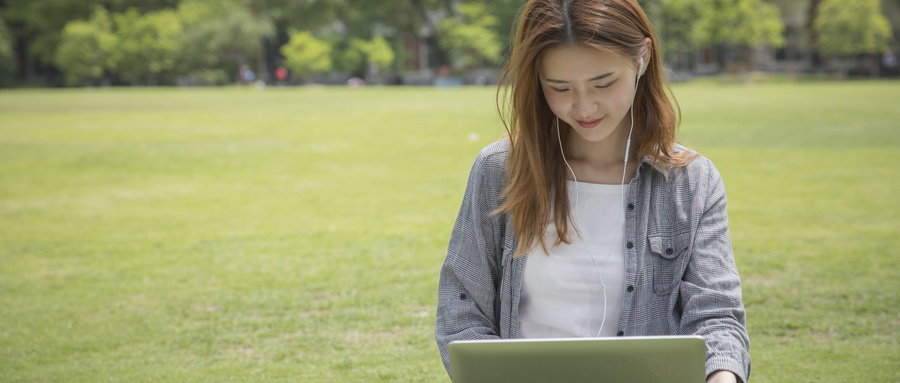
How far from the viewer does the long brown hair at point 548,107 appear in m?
1.78

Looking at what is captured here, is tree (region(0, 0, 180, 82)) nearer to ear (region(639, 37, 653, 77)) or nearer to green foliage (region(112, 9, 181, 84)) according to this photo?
green foliage (region(112, 9, 181, 84))

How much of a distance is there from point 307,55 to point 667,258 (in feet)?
166

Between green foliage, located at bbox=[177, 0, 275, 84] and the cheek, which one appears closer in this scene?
the cheek

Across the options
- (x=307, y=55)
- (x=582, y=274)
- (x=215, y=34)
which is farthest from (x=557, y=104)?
(x=215, y=34)

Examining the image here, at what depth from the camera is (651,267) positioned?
1.90 m

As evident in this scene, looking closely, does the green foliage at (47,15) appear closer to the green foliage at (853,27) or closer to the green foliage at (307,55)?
the green foliage at (307,55)

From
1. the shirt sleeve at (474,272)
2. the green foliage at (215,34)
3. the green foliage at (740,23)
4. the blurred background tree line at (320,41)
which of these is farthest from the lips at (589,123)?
the green foliage at (215,34)

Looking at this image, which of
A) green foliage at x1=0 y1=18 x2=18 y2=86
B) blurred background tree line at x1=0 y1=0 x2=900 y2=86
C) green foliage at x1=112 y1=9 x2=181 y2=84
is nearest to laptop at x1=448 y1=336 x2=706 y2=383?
blurred background tree line at x1=0 y1=0 x2=900 y2=86

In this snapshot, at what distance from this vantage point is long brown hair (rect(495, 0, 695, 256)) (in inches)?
69.9

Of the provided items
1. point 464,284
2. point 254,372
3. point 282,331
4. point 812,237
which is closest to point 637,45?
point 464,284

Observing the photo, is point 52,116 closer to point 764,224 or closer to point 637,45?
point 764,224

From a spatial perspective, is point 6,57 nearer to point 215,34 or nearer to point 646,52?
point 215,34

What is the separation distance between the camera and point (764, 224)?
6930 mm

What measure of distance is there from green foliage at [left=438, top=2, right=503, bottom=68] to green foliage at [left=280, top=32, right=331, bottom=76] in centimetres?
792
